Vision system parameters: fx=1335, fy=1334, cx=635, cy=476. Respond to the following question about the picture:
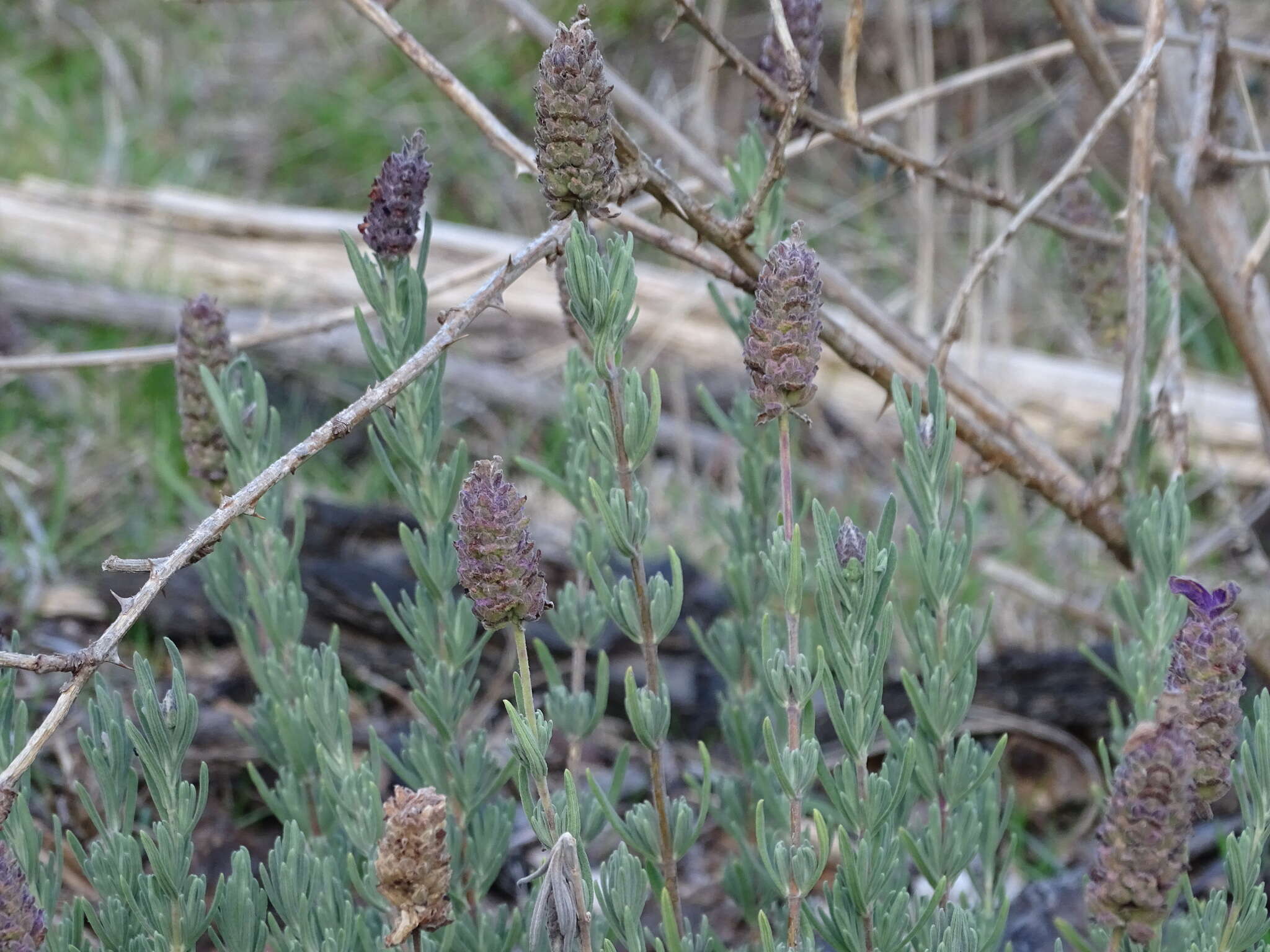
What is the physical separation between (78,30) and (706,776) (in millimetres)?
5532

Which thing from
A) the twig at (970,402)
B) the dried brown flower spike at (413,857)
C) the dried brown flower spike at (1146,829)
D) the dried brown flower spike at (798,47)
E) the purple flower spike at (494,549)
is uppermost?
the dried brown flower spike at (798,47)

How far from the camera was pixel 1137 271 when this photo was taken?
1785mm

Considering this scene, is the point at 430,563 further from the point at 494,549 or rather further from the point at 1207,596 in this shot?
the point at 1207,596

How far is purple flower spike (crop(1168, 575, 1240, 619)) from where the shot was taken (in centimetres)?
108

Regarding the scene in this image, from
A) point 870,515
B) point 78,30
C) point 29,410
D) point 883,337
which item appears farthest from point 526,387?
point 78,30

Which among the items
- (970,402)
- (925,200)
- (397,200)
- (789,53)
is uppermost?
(925,200)

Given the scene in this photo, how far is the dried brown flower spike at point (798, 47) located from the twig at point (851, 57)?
9cm

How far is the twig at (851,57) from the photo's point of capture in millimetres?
1704

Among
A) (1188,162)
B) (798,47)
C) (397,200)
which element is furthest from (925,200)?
(397,200)

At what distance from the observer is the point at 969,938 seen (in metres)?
1.17

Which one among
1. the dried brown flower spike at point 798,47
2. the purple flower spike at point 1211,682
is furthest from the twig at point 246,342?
the purple flower spike at point 1211,682

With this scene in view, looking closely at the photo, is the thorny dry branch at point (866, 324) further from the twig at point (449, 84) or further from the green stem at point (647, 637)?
the green stem at point (647, 637)

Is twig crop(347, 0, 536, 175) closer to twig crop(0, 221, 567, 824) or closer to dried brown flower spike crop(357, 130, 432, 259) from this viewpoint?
dried brown flower spike crop(357, 130, 432, 259)

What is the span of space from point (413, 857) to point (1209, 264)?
1.58 m
